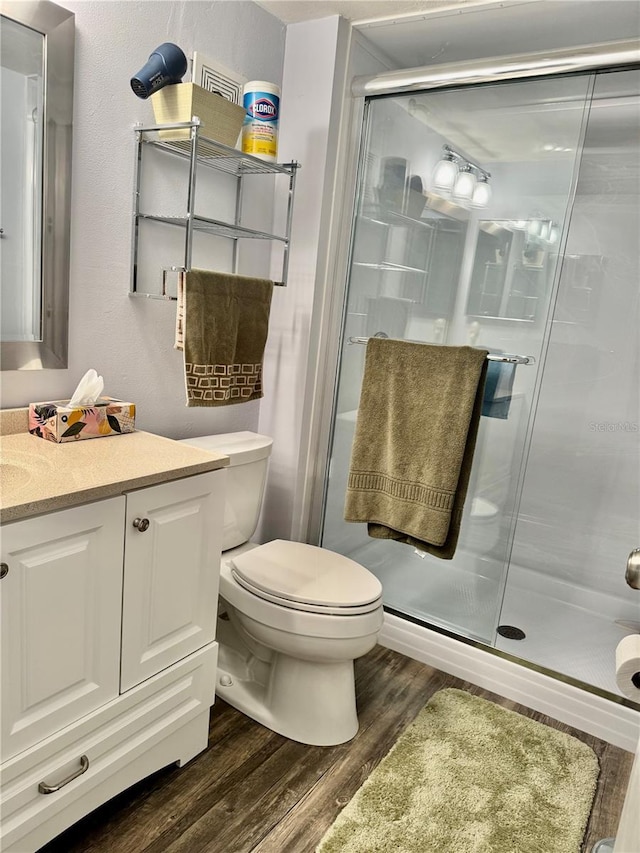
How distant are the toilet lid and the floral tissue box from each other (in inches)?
21.5

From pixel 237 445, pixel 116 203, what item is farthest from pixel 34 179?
pixel 237 445

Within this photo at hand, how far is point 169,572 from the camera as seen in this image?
1420mm

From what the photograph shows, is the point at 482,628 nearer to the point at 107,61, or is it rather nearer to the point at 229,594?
the point at 229,594

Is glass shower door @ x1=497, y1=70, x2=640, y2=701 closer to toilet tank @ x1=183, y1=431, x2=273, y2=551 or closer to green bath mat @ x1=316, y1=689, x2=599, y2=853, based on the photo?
green bath mat @ x1=316, y1=689, x2=599, y2=853

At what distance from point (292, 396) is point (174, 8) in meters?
1.22

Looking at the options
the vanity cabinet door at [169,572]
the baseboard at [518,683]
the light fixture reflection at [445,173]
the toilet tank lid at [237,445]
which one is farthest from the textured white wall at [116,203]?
the baseboard at [518,683]

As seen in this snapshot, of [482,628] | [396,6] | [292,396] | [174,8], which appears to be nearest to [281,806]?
[482,628]

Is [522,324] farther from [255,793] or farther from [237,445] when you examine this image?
[255,793]

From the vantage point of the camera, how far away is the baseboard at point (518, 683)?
188cm

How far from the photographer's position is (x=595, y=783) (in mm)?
1684

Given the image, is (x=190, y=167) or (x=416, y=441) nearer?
(x=190, y=167)

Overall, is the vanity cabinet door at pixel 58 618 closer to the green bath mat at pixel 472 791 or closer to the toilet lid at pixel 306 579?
the toilet lid at pixel 306 579

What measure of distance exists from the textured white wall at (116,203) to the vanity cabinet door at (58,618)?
0.51 metres

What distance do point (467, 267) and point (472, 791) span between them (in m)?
1.62
